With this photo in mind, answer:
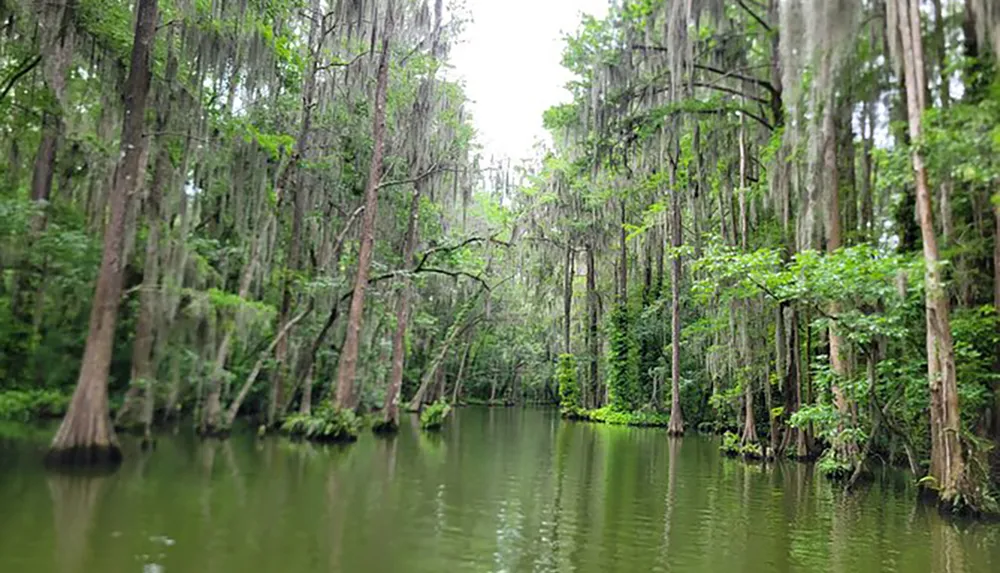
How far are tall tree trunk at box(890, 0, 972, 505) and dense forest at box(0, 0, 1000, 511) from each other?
0.03m

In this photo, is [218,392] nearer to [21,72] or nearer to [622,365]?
[21,72]

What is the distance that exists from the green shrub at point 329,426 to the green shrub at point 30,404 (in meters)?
4.47

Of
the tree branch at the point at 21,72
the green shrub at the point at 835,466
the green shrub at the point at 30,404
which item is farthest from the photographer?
the tree branch at the point at 21,72

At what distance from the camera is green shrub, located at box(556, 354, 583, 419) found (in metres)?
30.6

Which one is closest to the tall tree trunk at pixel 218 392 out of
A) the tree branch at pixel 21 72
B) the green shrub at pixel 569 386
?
the tree branch at pixel 21 72

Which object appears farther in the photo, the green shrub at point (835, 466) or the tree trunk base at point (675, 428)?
the tree trunk base at point (675, 428)

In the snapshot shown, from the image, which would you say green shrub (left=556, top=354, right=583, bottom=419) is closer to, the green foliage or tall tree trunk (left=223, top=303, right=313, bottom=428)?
the green foliage

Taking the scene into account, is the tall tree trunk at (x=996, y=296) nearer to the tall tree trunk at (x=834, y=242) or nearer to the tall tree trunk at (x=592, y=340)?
the tall tree trunk at (x=834, y=242)

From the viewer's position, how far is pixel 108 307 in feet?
30.4

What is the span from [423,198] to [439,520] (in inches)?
601

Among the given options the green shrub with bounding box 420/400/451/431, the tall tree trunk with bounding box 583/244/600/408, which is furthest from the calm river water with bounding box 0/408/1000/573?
the tall tree trunk with bounding box 583/244/600/408

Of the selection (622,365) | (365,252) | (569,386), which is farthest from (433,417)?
(569,386)

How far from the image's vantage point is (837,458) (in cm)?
1116

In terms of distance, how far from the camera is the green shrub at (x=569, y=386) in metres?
30.6
